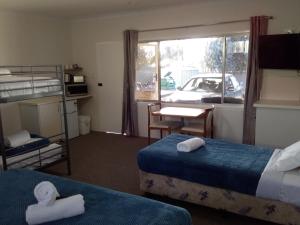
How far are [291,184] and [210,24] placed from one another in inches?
126

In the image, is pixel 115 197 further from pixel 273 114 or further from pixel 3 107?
pixel 3 107

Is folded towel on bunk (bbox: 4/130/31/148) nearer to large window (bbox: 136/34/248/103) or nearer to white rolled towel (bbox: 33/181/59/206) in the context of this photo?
white rolled towel (bbox: 33/181/59/206)

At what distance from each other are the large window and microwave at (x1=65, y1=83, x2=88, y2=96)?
1.29 meters

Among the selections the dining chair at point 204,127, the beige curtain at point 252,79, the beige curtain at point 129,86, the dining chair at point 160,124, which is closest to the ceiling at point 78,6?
the beige curtain at point 129,86

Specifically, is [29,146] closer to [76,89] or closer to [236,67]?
[76,89]

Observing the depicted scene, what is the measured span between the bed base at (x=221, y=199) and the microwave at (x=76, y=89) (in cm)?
330

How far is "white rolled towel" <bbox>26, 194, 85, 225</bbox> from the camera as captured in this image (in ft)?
5.48

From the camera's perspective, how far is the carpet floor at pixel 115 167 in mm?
2683

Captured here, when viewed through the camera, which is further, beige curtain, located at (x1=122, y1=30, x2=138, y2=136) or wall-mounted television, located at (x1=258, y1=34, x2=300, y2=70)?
beige curtain, located at (x1=122, y1=30, x2=138, y2=136)

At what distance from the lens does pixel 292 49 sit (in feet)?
13.0

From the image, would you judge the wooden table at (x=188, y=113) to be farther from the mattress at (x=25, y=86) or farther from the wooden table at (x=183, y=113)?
the mattress at (x=25, y=86)

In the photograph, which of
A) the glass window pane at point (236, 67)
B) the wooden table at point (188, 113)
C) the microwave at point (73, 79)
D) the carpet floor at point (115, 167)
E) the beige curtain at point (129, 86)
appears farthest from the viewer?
the microwave at point (73, 79)

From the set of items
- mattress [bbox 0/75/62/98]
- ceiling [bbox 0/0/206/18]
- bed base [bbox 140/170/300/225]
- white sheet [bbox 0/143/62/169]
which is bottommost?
bed base [bbox 140/170/300/225]

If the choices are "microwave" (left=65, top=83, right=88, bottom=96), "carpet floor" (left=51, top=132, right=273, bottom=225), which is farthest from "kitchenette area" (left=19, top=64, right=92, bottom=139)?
"carpet floor" (left=51, top=132, right=273, bottom=225)
